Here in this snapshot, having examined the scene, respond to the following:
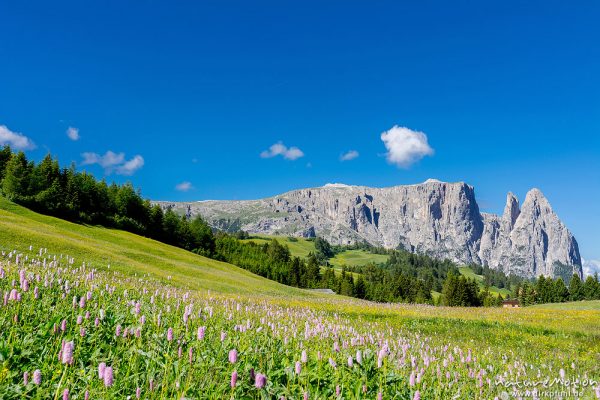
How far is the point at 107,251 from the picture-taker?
47188 mm

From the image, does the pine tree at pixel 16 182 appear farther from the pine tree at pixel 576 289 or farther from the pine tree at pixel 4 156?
the pine tree at pixel 576 289

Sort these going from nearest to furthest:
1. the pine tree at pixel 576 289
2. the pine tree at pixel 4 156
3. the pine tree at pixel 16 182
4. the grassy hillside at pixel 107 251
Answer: the grassy hillside at pixel 107 251 → the pine tree at pixel 16 182 → the pine tree at pixel 4 156 → the pine tree at pixel 576 289

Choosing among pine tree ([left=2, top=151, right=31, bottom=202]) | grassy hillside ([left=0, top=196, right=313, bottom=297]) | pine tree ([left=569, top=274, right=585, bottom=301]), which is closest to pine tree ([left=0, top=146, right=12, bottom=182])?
pine tree ([left=2, top=151, right=31, bottom=202])

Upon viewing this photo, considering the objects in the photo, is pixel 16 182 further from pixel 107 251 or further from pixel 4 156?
pixel 107 251

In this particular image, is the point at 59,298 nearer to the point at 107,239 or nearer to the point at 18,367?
the point at 18,367

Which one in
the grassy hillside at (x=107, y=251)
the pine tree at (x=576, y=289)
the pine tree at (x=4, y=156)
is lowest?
the grassy hillside at (x=107, y=251)

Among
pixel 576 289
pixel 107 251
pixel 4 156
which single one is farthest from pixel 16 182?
pixel 576 289

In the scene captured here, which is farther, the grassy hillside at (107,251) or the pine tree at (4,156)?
the pine tree at (4,156)

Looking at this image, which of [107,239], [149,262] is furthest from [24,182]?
[149,262]

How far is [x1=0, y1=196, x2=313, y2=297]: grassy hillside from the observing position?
37481mm

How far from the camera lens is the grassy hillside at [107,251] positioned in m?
37.5

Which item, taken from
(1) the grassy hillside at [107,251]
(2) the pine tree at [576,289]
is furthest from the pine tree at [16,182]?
(2) the pine tree at [576,289]

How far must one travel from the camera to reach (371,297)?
471 ft

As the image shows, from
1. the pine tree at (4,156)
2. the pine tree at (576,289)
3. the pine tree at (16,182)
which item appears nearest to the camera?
→ the pine tree at (16,182)
